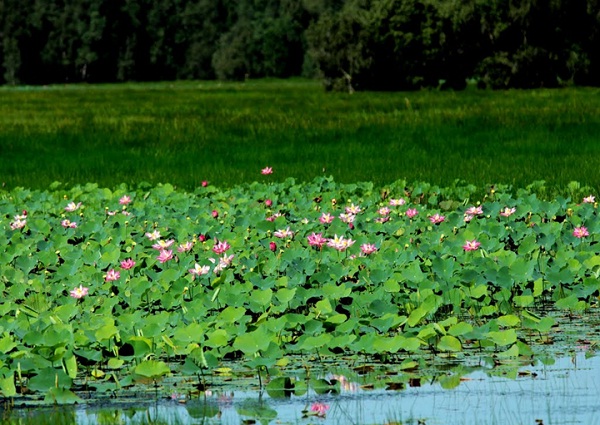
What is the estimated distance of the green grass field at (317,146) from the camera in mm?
17469

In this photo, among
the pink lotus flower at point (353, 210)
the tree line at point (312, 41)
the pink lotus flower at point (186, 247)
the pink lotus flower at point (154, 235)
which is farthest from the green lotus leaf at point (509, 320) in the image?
the tree line at point (312, 41)

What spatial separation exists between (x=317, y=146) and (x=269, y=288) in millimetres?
14127

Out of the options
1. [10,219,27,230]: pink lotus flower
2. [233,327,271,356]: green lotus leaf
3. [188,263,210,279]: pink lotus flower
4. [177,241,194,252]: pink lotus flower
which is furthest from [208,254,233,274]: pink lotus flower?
[10,219,27,230]: pink lotus flower

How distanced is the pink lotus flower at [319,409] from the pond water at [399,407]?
2cm

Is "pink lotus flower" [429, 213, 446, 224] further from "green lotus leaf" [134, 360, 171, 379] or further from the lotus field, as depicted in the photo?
"green lotus leaf" [134, 360, 171, 379]

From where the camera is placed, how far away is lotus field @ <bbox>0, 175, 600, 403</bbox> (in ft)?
20.6

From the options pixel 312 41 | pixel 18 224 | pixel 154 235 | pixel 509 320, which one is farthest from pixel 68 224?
pixel 312 41

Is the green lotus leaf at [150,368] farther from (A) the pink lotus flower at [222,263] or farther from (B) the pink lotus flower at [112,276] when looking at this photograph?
(A) the pink lotus flower at [222,263]

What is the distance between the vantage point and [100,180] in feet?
58.6

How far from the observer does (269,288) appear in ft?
24.5

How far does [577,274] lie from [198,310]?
2.81m

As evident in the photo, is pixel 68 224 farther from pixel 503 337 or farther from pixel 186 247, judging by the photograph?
pixel 503 337

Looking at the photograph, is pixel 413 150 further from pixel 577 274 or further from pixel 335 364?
pixel 335 364

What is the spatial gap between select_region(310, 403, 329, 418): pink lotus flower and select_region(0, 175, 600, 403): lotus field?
30 centimetres
